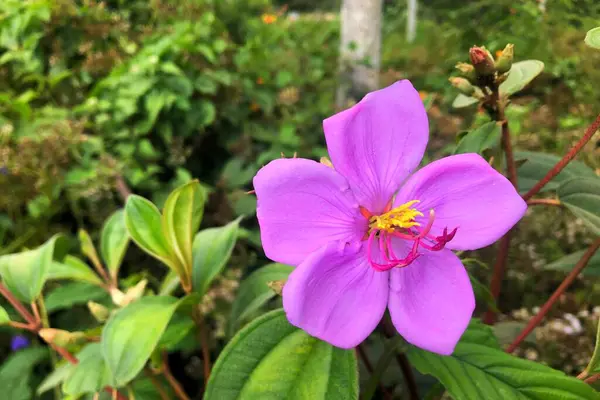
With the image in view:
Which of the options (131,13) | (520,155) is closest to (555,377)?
(520,155)

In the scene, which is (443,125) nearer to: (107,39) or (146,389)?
(107,39)

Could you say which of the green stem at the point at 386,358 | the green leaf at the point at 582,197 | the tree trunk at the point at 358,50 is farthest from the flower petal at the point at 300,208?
the tree trunk at the point at 358,50

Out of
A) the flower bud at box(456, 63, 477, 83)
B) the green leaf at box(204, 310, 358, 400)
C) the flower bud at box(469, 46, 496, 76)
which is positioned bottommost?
the green leaf at box(204, 310, 358, 400)

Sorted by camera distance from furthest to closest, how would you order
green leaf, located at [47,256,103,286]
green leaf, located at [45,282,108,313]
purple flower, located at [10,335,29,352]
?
purple flower, located at [10,335,29,352]
green leaf, located at [45,282,108,313]
green leaf, located at [47,256,103,286]

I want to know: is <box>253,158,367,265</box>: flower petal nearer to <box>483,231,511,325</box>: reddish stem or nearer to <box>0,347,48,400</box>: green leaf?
<box>483,231,511,325</box>: reddish stem

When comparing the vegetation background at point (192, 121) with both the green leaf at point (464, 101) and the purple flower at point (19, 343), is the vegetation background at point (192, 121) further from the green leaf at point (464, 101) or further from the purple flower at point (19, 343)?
the green leaf at point (464, 101)

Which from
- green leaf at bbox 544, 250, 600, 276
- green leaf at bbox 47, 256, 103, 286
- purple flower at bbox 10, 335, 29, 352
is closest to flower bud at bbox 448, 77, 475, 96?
green leaf at bbox 544, 250, 600, 276

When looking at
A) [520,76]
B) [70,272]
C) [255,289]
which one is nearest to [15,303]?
[70,272]
